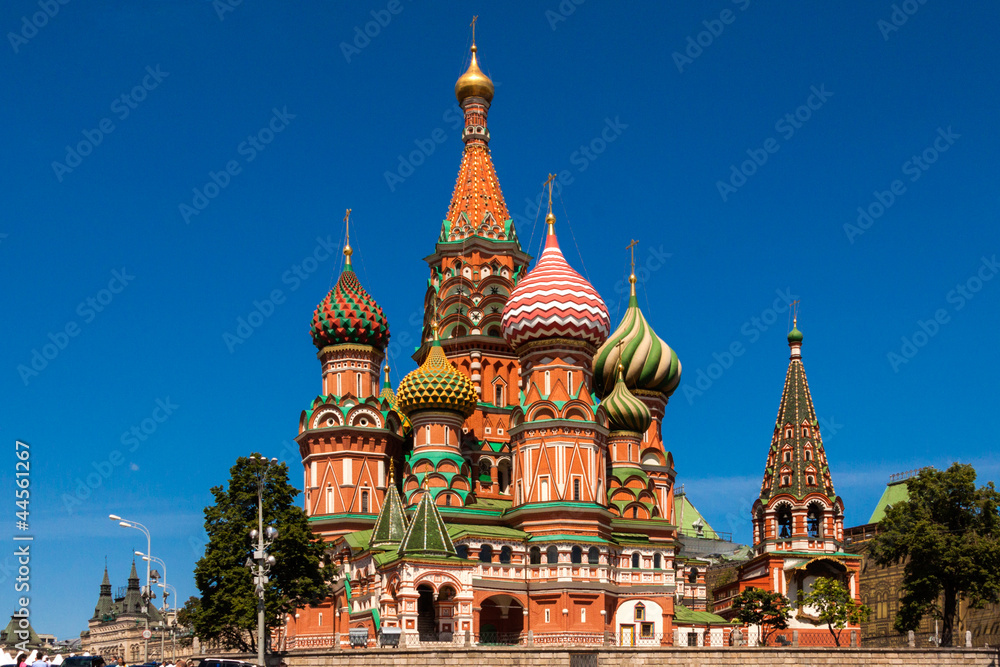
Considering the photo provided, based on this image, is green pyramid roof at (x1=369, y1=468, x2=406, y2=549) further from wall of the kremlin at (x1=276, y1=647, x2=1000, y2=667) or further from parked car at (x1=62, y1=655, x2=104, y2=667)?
parked car at (x1=62, y1=655, x2=104, y2=667)

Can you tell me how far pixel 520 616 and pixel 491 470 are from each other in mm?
8094

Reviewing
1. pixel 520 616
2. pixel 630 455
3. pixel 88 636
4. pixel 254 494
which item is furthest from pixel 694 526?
pixel 88 636

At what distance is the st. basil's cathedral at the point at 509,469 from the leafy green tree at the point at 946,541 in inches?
→ 382

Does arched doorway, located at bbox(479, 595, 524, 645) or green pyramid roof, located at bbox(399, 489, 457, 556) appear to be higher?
green pyramid roof, located at bbox(399, 489, 457, 556)

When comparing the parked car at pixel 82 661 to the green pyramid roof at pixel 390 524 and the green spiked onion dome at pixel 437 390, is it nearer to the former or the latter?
the green pyramid roof at pixel 390 524

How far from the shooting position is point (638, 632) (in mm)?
48875

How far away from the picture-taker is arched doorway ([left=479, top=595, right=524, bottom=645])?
48125 mm

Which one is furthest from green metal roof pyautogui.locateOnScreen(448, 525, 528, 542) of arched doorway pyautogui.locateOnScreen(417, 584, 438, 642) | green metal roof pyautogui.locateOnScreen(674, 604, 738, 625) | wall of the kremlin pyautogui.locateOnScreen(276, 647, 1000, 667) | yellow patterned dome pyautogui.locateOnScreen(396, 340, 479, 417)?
wall of the kremlin pyautogui.locateOnScreen(276, 647, 1000, 667)

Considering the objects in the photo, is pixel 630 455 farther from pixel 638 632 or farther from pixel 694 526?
pixel 694 526

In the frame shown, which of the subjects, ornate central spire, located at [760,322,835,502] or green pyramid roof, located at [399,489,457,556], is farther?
ornate central spire, located at [760,322,835,502]

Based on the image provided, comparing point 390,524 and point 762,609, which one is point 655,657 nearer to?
point 390,524

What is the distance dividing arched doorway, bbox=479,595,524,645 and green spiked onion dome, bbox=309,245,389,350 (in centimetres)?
1415

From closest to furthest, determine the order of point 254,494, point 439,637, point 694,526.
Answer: point 254,494, point 439,637, point 694,526

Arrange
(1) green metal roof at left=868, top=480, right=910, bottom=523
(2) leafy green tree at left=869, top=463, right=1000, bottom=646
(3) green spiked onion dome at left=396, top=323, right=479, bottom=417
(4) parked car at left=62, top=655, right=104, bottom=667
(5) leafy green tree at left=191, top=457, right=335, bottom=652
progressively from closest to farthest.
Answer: (4) parked car at left=62, top=655, right=104, bottom=667, (5) leafy green tree at left=191, top=457, right=335, bottom=652, (2) leafy green tree at left=869, top=463, right=1000, bottom=646, (3) green spiked onion dome at left=396, top=323, right=479, bottom=417, (1) green metal roof at left=868, top=480, right=910, bottom=523
